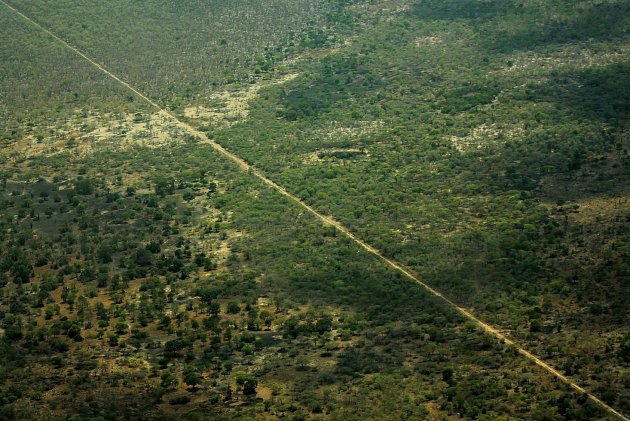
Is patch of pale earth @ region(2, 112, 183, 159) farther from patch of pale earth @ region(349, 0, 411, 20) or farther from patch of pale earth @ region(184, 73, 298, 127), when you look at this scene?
patch of pale earth @ region(349, 0, 411, 20)

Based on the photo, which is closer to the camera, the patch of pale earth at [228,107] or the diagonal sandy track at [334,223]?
the diagonal sandy track at [334,223]

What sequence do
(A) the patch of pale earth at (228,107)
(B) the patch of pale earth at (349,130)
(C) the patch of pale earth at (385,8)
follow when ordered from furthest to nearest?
(C) the patch of pale earth at (385,8) < (A) the patch of pale earth at (228,107) < (B) the patch of pale earth at (349,130)

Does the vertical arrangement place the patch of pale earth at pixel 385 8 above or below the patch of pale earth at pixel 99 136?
above

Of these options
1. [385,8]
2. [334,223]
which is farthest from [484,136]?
[385,8]

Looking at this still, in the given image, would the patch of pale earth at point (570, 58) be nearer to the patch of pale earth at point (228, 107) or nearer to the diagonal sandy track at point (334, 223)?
the patch of pale earth at point (228, 107)

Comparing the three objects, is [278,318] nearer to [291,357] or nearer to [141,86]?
[291,357]

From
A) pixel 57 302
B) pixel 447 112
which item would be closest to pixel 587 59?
pixel 447 112

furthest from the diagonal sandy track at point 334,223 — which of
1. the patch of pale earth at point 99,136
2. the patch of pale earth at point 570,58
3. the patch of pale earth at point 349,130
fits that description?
the patch of pale earth at point 570,58
